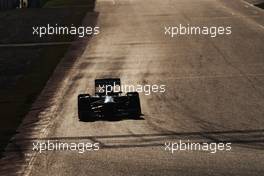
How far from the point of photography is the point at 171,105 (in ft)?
84.7

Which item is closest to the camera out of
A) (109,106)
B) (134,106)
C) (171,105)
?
(109,106)

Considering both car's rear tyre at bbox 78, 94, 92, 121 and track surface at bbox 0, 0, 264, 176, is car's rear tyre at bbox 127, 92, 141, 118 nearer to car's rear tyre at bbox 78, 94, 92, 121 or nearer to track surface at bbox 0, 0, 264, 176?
track surface at bbox 0, 0, 264, 176

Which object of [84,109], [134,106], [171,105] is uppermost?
[134,106]

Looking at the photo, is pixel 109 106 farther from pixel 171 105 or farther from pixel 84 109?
pixel 171 105

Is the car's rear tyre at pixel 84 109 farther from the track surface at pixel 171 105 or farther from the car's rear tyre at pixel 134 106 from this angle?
the car's rear tyre at pixel 134 106

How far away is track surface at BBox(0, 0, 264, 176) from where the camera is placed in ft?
60.3

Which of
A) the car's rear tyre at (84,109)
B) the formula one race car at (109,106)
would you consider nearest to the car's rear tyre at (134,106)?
the formula one race car at (109,106)

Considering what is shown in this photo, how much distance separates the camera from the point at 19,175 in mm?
18281

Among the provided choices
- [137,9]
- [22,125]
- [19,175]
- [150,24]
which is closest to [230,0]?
[137,9]

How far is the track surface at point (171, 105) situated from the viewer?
18.4 meters

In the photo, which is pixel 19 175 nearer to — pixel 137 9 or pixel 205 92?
pixel 205 92

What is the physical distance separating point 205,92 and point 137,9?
40.8 metres

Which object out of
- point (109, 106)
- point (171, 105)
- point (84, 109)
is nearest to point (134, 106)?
point (109, 106)

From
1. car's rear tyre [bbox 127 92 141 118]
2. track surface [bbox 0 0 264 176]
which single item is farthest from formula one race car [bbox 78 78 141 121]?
track surface [bbox 0 0 264 176]
